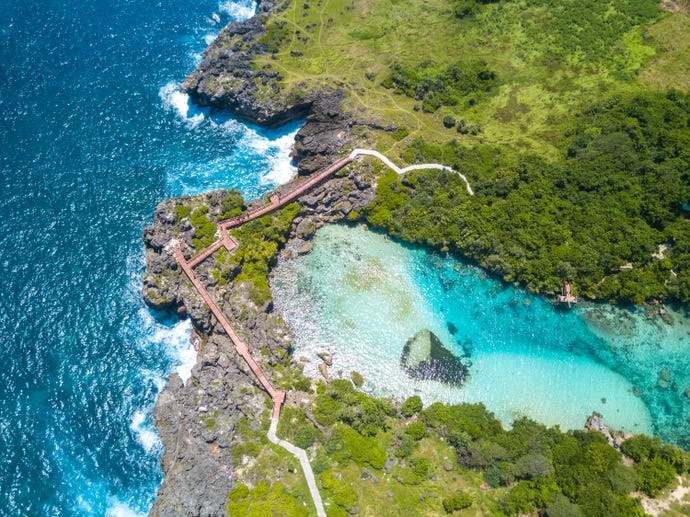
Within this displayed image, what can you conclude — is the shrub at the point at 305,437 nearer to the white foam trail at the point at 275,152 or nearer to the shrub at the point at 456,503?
the shrub at the point at 456,503

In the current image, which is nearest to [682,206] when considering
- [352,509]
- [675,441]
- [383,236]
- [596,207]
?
[596,207]

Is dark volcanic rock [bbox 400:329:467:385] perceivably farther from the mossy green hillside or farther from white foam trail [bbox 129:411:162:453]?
white foam trail [bbox 129:411:162:453]

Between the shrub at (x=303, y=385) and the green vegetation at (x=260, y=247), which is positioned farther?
the green vegetation at (x=260, y=247)

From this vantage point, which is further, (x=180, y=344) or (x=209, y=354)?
(x=180, y=344)

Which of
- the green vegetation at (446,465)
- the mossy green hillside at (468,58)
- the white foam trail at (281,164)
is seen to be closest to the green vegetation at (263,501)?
the green vegetation at (446,465)

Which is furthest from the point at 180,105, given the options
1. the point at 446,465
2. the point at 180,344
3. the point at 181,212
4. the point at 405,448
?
the point at 446,465

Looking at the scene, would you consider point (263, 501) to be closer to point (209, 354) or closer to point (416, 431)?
point (209, 354)
